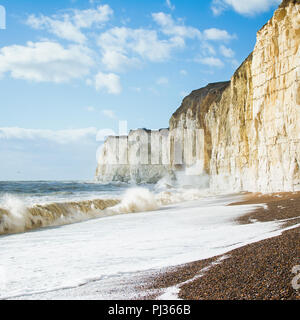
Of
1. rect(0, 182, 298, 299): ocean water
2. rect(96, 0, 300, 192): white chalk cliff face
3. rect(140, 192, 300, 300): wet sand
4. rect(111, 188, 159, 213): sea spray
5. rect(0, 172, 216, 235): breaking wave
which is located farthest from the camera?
rect(111, 188, 159, 213): sea spray

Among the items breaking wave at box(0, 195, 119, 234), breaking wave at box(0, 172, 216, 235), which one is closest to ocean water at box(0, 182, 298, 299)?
breaking wave at box(0, 195, 119, 234)

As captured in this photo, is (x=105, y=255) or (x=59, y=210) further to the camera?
(x=59, y=210)

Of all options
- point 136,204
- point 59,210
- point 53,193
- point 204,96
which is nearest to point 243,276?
point 59,210

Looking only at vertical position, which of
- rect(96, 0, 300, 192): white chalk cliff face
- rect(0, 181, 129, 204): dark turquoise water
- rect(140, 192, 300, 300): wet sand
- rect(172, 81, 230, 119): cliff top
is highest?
rect(172, 81, 230, 119): cliff top

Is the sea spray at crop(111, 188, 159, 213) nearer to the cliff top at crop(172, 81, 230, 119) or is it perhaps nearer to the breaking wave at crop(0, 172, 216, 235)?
the breaking wave at crop(0, 172, 216, 235)

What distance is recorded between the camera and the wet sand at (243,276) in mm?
2588

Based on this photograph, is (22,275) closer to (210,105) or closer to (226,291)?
(226,291)

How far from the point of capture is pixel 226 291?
106 inches

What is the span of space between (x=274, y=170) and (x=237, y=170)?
7.06 metres

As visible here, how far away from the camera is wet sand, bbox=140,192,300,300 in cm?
259

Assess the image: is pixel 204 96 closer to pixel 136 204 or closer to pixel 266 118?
pixel 266 118

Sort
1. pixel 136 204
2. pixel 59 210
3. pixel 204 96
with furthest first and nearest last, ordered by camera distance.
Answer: pixel 204 96, pixel 136 204, pixel 59 210

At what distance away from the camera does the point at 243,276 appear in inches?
117
